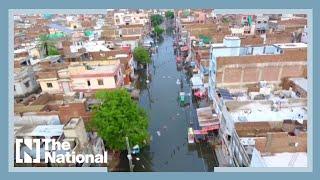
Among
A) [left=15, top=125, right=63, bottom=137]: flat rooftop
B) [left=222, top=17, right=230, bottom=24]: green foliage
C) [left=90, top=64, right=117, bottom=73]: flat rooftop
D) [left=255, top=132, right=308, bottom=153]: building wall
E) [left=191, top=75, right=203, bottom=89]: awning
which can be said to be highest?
[left=222, top=17, right=230, bottom=24]: green foliage

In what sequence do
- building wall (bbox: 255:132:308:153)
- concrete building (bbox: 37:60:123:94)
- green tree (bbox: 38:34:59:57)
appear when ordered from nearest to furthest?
building wall (bbox: 255:132:308:153) < concrete building (bbox: 37:60:123:94) < green tree (bbox: 38:34:59:57)

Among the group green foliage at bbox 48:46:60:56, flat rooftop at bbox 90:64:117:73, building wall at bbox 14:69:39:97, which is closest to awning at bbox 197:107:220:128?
flat rooftop at bbox 90:64:117:73

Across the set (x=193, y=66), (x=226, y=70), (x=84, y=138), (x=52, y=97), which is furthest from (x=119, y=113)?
(x=193, y=66)

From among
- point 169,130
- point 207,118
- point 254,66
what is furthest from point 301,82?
point 169,130

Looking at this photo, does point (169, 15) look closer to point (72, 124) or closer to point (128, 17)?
point (128, 17)

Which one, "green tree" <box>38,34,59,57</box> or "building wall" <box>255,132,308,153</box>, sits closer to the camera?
"building wall" <box>255,132,308,153</box>

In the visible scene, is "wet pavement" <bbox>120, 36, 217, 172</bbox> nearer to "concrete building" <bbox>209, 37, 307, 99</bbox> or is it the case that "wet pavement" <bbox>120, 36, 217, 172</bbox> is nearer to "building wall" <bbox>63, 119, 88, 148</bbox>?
"building wall" <bbox>63, 119, 88, 148</bbox>

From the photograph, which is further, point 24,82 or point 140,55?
point 140,55
